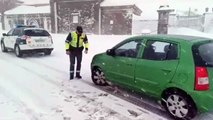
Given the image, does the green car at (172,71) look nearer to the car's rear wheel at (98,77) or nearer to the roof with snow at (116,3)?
the car's rear wheel at (98,77)

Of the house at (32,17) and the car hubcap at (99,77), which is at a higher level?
the house at (32,17)

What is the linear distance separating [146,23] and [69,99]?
18356 millimetres

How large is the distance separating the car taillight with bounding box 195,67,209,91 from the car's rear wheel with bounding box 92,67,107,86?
10.2ft

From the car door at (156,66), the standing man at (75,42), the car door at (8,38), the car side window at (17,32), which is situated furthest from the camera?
the car door at (8,38)

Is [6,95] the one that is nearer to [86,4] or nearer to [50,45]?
[50,45]

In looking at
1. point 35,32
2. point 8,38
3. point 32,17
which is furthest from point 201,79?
point 32,17

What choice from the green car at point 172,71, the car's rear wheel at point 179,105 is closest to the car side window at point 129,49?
the green car at point 172,71

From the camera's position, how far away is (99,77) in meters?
7.32

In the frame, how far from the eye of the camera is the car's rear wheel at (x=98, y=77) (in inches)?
285

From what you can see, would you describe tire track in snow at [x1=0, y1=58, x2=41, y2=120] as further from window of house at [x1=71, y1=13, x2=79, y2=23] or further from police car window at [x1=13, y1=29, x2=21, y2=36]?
window of house at [x1=71, y1=13, x2=79, y2=23]

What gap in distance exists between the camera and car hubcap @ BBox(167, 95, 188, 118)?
4.86 m

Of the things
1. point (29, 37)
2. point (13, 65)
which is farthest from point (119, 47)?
point (29, 37)

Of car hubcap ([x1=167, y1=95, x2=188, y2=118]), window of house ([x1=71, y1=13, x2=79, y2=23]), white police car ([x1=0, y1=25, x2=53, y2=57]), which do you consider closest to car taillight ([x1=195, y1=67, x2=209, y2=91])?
car hubcap ([x1=167, y1=95, x2=188, y2=118])

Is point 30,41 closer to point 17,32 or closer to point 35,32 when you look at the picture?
point 35,32
